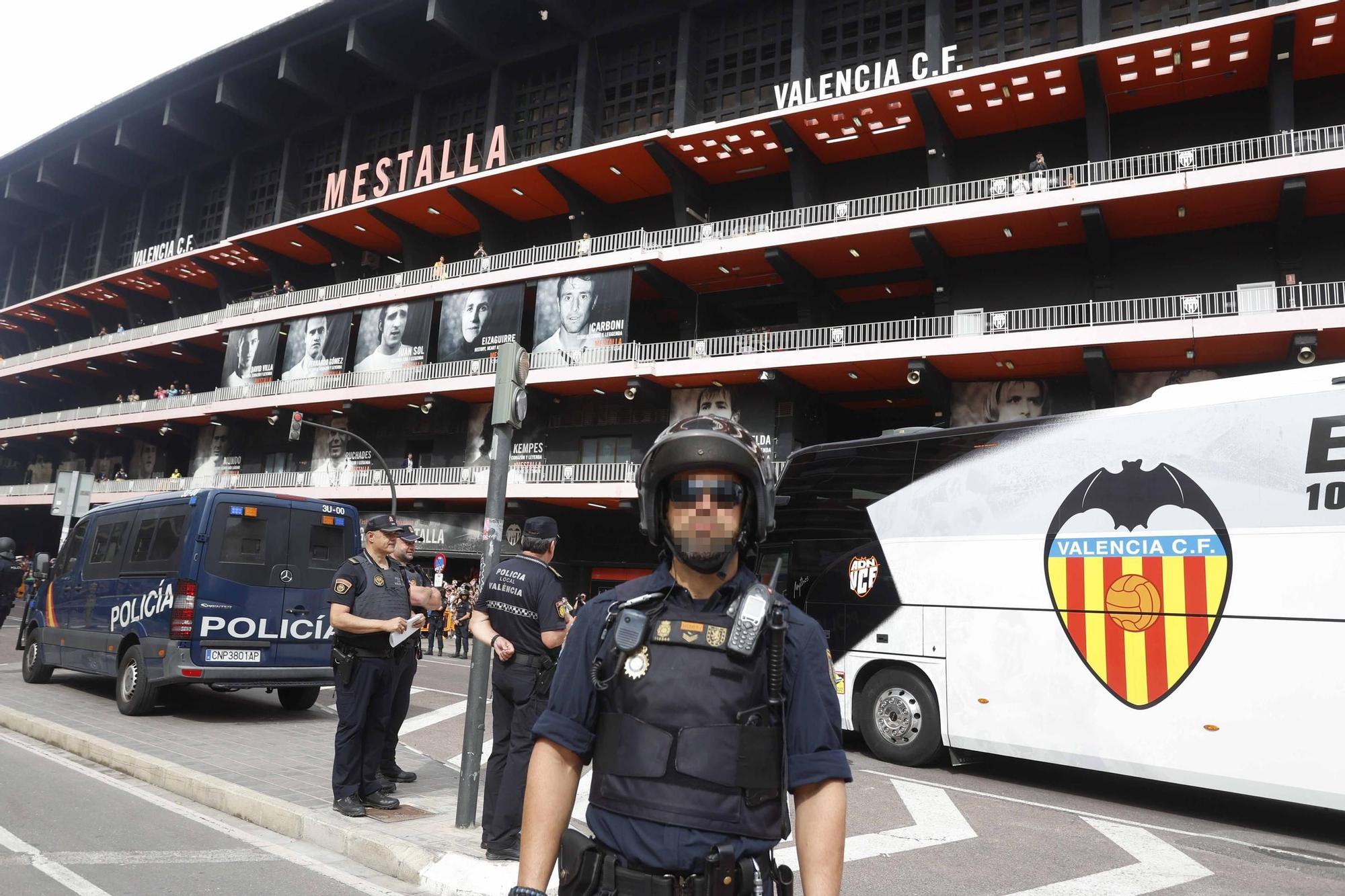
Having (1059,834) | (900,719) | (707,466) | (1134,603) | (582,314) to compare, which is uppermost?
(582,314)

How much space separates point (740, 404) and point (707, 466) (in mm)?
25320

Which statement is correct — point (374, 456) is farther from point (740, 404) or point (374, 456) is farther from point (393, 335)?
point (740, 404)

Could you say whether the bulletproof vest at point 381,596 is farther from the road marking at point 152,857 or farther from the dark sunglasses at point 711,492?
the dark sunglasses at point 711,492

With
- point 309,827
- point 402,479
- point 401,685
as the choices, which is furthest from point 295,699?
point 402,479

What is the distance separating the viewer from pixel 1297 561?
7.31 metres

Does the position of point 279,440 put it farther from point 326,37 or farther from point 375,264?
point 326,37

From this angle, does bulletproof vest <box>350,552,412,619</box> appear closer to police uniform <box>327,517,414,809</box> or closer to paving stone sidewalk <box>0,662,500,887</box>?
police uniform <box>327,517,414,809</box>

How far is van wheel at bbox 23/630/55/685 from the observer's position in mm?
12359

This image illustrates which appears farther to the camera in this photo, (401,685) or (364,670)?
(401,685)

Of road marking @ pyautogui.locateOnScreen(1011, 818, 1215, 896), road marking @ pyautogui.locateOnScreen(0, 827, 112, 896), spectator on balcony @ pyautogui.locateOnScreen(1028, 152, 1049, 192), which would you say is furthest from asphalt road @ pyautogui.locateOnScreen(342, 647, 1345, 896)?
spectator on balcony @ pyautogui.locateOnScreen(1028, 152, 1049, 192)

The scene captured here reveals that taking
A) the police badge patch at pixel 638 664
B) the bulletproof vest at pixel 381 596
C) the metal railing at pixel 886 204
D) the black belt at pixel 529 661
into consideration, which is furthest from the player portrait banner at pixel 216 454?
the police badge patch at pixel 638 664

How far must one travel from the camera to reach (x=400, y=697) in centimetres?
677

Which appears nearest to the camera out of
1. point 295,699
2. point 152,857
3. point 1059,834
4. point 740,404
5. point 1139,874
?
point 152,857

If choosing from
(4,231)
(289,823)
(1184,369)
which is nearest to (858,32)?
(1184,369)
